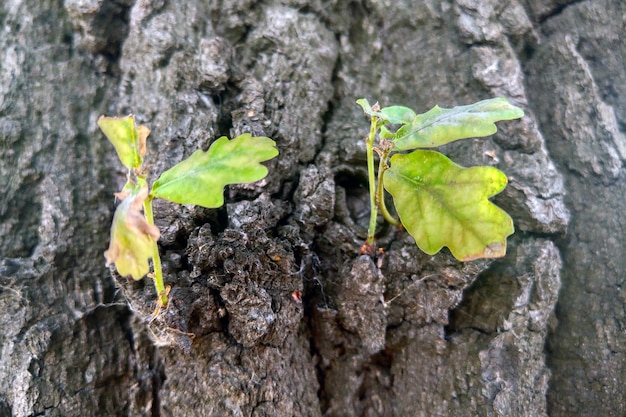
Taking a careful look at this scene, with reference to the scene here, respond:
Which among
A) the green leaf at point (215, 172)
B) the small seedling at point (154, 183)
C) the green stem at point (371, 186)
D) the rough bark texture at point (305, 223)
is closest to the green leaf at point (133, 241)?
the small seedling at point (154, 183)

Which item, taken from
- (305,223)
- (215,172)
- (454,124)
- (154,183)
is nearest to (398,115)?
(454,124)

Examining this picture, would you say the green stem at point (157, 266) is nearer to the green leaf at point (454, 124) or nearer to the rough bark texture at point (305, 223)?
the rough bark texture at point (305, 223)

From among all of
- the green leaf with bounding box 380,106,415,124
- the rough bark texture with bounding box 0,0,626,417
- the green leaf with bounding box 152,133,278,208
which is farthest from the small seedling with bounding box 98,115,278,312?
the green leaf with bounding box 380,106,415,124

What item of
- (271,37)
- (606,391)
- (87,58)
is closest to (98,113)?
(87,58)

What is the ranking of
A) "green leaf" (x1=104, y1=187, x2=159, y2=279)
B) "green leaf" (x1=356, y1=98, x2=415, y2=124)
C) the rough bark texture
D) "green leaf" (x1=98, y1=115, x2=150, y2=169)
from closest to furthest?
"green leaf" (x1=104, y1=187, x2=159, y2=279) → "green leaf" (x1=98, y1=115, x2=150, y2=169) → "green leaf" (x1=356, y1=98, x2=415, y2=124) → the rough bark texture

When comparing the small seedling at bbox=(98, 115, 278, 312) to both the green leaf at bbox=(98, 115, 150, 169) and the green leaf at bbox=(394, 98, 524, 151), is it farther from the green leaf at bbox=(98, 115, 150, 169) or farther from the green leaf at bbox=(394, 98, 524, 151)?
the green leaf at bbox=(394, 98, 524, 151)

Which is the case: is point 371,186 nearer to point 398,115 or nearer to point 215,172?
point 398,115
